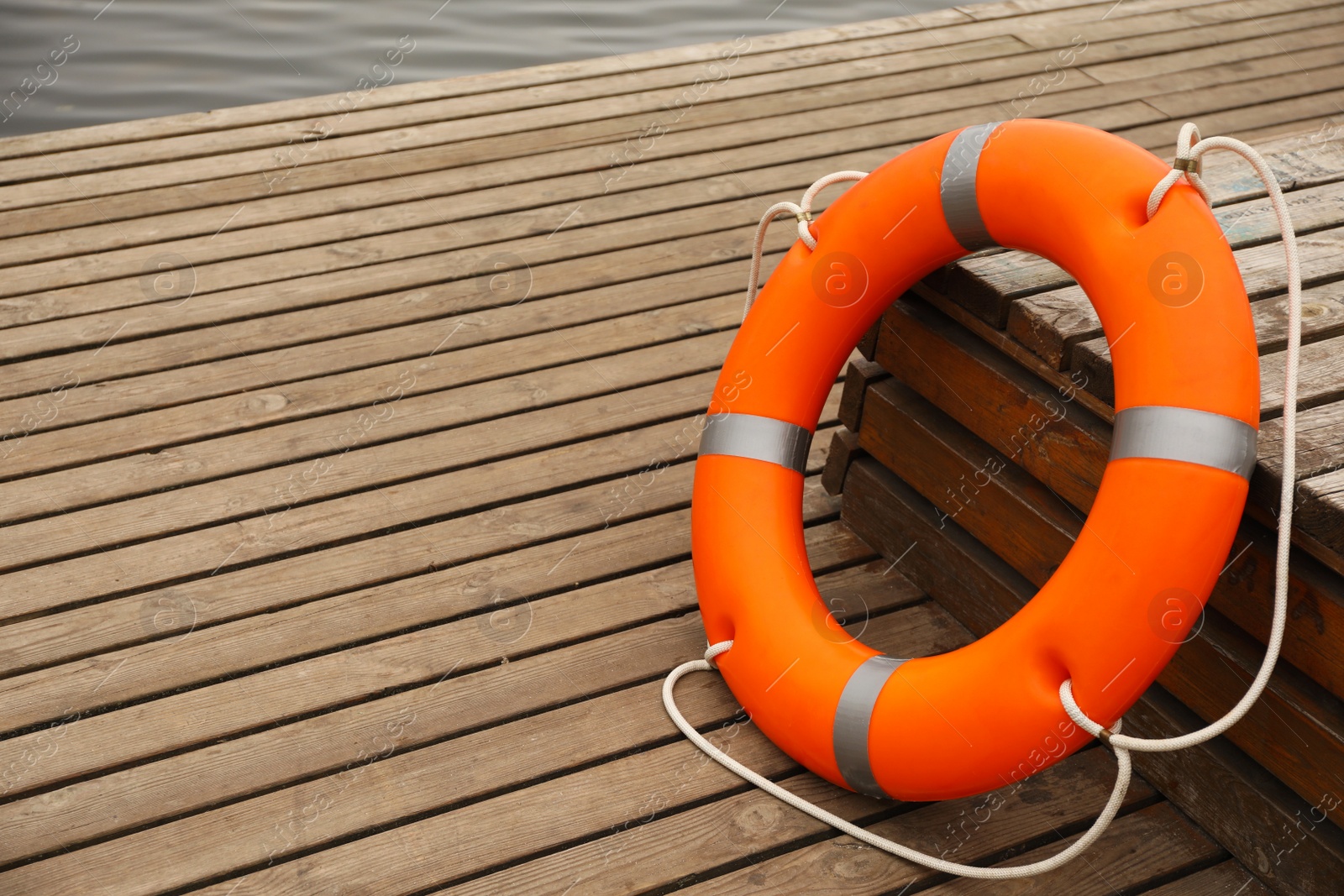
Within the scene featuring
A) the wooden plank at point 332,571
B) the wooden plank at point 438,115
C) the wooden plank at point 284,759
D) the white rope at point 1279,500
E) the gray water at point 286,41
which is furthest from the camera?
the gray water at point 286,41

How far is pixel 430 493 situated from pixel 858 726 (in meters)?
0.84

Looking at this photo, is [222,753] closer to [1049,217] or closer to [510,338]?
[510,338]

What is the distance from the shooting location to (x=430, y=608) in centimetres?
171

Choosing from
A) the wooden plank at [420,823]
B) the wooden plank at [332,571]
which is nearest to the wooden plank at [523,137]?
the wooden plank at [332,571]

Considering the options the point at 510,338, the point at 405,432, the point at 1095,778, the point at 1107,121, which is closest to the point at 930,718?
the point at 1095,778

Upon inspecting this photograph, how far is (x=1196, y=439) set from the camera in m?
1.23

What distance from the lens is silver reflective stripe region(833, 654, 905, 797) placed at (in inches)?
55.0

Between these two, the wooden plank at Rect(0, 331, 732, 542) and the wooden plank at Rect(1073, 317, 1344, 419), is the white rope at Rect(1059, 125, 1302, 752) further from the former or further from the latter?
the wooden plank at Rect(0, 331, 732, 542)

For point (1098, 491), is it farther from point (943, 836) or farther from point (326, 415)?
point (326, 415)

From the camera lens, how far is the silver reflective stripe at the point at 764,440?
160 centimetres

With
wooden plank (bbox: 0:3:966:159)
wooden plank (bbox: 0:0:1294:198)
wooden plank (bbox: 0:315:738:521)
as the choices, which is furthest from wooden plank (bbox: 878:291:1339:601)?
wooden plank (bbox: 0:3:966:159)

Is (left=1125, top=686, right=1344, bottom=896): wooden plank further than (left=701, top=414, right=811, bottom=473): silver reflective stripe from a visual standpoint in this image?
No

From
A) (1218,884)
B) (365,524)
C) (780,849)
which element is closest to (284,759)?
(365,524)

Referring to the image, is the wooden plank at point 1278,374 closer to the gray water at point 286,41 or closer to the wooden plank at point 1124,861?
the wooden plank at point 1124,861
